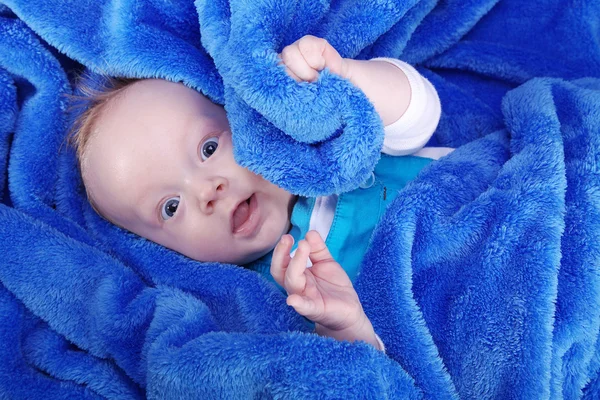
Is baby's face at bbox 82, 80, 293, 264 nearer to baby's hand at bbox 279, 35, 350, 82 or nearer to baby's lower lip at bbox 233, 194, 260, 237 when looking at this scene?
baby's lower lip at bbox 233, 194, 260, 237

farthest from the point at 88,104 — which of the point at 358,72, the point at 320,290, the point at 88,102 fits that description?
the point at 320,290

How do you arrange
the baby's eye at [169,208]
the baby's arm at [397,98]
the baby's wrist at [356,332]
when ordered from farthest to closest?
the baby's eye at [169,208]
the baby's arm at [397,98]
the baby's wrist at [356,332]

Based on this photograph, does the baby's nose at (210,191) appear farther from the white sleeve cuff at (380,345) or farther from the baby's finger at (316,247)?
the white sleeve cuff at (380,345)

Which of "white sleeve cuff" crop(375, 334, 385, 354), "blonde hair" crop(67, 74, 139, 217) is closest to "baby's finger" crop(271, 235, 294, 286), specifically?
"white sleeve cuff" crop(375, 334, 385, 354)

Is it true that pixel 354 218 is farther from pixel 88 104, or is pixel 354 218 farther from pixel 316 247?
pixel 88 104

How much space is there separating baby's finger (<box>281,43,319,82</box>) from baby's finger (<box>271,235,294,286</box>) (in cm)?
24

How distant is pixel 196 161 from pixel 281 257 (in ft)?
1.17

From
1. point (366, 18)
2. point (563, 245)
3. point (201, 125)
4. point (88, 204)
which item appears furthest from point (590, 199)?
point (88, 204)

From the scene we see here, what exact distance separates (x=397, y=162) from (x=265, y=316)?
0.40 m

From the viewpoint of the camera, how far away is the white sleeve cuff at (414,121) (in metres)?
1.17

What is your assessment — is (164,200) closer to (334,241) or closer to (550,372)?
(334,241)

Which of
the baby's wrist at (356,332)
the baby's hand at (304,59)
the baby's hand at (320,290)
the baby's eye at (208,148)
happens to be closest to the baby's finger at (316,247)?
the baby's hand at (320,290)

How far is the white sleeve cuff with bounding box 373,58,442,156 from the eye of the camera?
3.84 feet

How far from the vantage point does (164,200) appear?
1.19m
